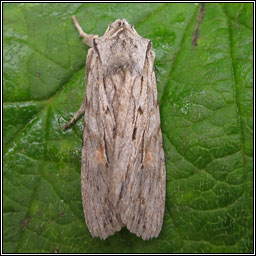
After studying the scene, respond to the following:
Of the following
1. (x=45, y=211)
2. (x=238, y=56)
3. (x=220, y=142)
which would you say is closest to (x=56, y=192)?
(x=45, y=211)

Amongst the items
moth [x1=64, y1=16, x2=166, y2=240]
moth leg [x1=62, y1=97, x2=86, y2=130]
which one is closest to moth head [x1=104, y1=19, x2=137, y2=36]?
moth [x1=64, y1=16, x2=166, y2=240]

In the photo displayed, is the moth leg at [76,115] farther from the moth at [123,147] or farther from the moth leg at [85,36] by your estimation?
the moth leg at [85,36]

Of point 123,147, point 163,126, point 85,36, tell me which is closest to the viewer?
point 123,147

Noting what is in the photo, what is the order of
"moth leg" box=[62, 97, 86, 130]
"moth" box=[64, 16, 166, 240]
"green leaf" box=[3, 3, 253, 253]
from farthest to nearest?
"moth leg" box=[62, 97, 86, 130]
"green leaf" box=[3, 3, 253, 253]
"moth" box=[64, 16, 166, 240]

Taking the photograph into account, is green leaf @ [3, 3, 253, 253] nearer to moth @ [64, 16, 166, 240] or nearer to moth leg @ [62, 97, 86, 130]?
moth leg @ [62, 97, 86, 130]

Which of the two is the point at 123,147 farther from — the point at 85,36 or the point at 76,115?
the point at 85,36

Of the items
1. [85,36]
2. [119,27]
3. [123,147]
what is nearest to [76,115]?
[123,147]

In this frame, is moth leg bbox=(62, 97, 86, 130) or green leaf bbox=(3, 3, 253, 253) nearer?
green leaf bbox=(3, 3, 253, 253)
